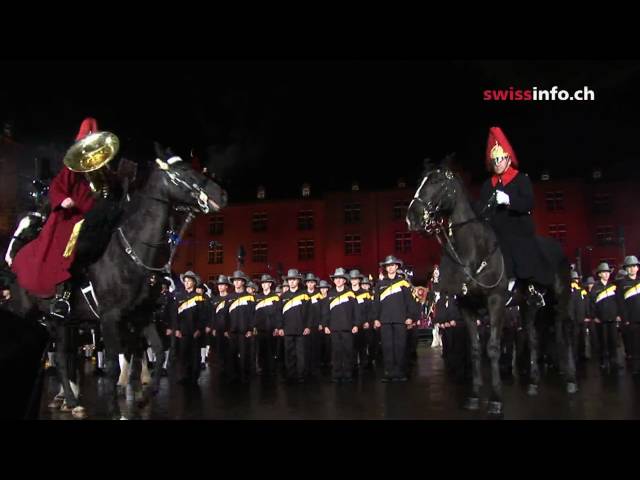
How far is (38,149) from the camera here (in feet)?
40.1

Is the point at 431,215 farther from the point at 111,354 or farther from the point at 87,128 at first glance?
the point at 87,128

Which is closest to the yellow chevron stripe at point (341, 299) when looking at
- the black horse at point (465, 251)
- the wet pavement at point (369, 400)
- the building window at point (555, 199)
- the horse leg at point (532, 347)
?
the wet pavement at point (369, 400)

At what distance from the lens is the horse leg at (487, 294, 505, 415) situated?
661cm

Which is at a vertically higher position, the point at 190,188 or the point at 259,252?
the point at 259,252

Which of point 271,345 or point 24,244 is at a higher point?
point 24,244

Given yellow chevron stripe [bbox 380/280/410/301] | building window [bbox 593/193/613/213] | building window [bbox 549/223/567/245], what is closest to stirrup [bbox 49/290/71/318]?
yellow chevron stripe [bbox 380/280/410/301]

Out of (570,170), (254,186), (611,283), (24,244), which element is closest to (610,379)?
(611,283)

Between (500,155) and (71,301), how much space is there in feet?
18.7

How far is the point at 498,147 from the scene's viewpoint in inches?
321

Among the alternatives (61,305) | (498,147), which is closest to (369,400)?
(498,147)

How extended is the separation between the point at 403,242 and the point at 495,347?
36690 mm

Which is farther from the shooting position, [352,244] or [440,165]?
[352,244]

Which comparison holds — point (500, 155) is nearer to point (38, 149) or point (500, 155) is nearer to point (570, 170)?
point (38, 149)

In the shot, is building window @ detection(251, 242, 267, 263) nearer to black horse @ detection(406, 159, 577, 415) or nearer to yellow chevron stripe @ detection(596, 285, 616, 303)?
yellow chevron stripe @ detection(596, 285, 616, 303)
